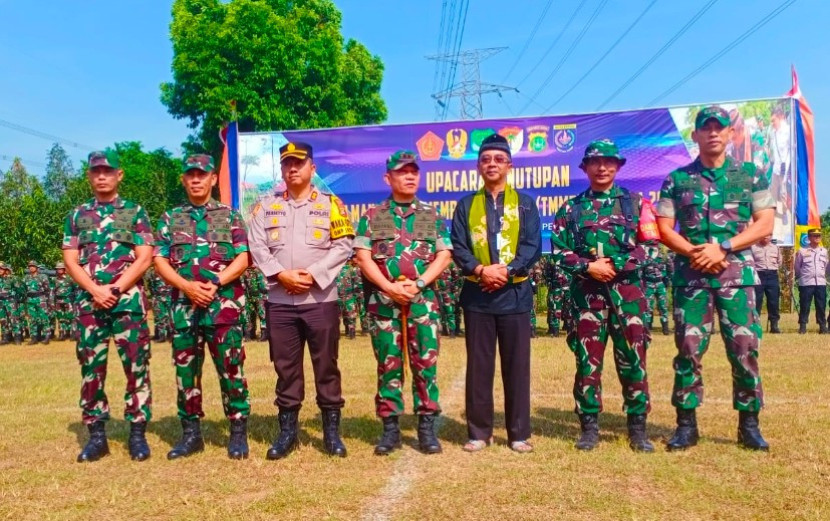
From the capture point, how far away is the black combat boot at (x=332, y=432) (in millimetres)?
4637

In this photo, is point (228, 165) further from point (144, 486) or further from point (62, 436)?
point (144, 486)

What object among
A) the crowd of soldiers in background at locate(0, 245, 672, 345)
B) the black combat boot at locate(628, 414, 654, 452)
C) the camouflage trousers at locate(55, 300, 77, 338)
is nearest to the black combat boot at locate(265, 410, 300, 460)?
the black combat boot at locate(628, 414, 654, 452)

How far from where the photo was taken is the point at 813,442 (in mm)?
4492

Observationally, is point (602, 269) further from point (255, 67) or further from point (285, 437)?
point (255, 67)

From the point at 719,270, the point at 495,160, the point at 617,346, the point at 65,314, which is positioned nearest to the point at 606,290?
the point at 617,346

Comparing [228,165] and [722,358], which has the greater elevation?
[228,165]

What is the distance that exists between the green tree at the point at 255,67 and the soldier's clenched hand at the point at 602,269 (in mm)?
18420

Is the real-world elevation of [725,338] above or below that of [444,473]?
above

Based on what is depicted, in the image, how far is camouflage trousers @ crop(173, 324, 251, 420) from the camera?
4.63 m

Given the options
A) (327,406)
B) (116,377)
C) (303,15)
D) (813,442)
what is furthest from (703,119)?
(303,15)

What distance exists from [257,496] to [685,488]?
2.36 metres

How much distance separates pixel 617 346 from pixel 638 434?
606 millimetres

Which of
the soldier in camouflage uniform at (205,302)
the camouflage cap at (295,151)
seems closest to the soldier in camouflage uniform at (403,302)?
the camouflage cap at (295,151)

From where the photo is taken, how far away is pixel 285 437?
15.3 ft
